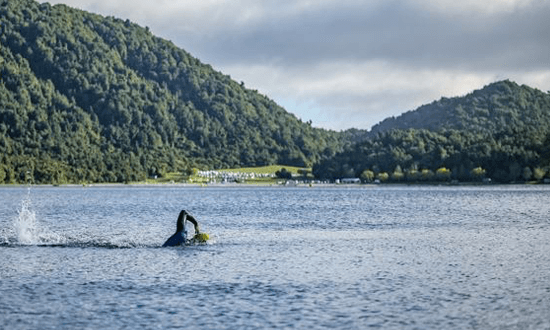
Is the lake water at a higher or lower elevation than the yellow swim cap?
lower


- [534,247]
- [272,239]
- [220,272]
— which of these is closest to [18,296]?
[220,272]

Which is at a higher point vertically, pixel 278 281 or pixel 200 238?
pixel 200 238

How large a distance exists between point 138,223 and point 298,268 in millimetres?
51476

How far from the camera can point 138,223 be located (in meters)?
98.3

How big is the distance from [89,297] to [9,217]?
77.2 m

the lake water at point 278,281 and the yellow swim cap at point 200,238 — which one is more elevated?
the yellow swim cap at point 200,238

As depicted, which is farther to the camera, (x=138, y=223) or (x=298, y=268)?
(x=138, y=223)

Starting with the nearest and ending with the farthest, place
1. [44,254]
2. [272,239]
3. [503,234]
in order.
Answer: [44,254], [272,239], [503,234]

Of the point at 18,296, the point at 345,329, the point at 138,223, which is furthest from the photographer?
the point at 138,223

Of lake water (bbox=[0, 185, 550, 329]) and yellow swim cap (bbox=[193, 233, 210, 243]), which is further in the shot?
yellow swim cap (bbox=[193, 233, 210, 243])

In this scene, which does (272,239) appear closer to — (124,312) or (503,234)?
(503,234)

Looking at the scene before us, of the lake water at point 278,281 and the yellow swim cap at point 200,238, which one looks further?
the yellow swim cap at point 200,238

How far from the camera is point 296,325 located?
106ft

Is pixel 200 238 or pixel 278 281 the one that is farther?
pixel 200 238
